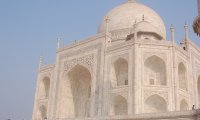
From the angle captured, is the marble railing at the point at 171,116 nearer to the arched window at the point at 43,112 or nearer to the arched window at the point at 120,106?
the arched window at the point at 120,106

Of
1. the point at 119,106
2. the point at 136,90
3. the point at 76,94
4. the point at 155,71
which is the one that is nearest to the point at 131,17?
the point at 155,71

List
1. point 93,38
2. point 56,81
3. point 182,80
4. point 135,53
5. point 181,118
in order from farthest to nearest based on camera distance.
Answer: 1. point 56,81
2. point 93,38
3. point 182,80
4. point 135,53
5. point 181,118

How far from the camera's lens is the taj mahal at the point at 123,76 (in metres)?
15.6

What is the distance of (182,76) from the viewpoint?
1734 cm

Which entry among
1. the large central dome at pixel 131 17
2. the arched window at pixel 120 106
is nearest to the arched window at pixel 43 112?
the arched window at pixel 120 106

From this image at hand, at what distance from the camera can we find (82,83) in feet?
68.8

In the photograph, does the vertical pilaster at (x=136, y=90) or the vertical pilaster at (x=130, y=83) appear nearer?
the vertical pilaster at (x=136, y=90)

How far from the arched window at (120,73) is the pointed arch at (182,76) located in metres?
3.16

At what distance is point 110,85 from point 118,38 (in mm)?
5304

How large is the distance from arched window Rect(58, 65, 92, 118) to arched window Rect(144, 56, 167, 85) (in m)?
4.52

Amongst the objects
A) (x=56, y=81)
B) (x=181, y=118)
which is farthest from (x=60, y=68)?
(x=181, y=118)

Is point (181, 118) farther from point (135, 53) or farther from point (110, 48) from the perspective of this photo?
point (110, 48)

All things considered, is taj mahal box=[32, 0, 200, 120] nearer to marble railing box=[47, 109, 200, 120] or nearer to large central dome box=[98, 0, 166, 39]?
large central dome box=[98, 0, 166, 39]

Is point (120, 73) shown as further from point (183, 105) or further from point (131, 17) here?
point (131, 17)
